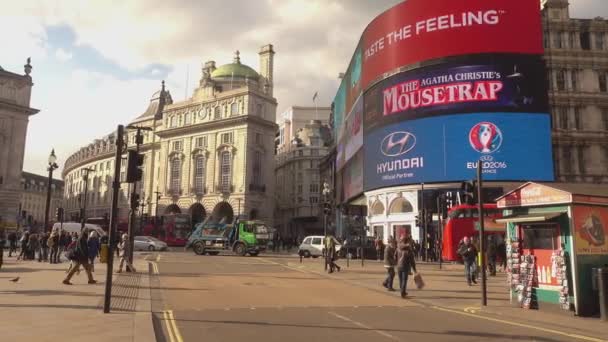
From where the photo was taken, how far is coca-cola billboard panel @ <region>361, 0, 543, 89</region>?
141ft

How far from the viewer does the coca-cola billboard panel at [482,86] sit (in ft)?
138

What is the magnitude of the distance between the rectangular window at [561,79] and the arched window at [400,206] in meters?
19.2

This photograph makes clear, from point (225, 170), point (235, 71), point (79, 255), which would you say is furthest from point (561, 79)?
point (235, 71)

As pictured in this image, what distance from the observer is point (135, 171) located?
424 inches

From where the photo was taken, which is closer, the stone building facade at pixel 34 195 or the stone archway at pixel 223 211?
the stone archway at pixel 223 211

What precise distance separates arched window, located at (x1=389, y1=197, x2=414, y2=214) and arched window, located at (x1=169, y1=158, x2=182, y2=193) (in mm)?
44604

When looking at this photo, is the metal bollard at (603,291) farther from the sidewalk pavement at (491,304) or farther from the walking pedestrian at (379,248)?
the walking pedestrian at (379,248)

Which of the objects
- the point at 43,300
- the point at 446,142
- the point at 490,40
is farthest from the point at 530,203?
the point at 490,40

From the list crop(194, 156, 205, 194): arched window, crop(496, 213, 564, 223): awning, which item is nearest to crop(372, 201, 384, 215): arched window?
crop(194, 156, 205, 194): arched window

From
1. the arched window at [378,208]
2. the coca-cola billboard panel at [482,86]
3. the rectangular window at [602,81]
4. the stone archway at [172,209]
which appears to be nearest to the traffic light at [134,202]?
the coca-cola billboard panel at [482,86]

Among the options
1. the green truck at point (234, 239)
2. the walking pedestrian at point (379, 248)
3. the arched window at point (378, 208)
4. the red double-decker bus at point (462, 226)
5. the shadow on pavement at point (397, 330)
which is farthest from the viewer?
the arched window at point (378, 208)

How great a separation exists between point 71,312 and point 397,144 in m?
39.0

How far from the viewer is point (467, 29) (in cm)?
4328

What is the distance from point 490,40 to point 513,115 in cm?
722
